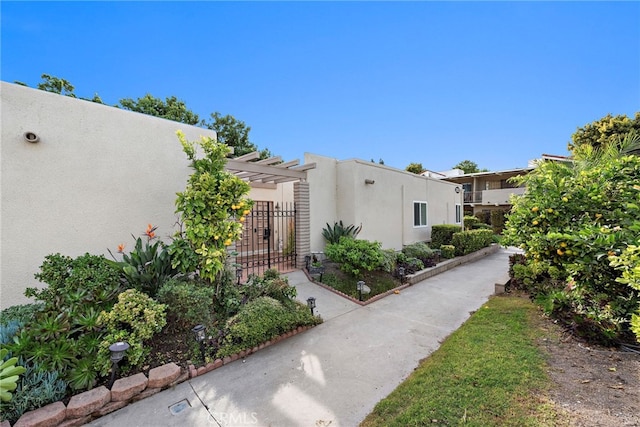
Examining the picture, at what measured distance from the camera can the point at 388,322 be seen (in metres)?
5.39

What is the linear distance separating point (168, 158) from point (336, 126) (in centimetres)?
1005

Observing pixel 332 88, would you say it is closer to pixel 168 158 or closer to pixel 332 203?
pixel 332 203

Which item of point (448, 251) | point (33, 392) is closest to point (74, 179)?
point (33, 392)

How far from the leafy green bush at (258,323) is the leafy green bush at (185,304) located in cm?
51

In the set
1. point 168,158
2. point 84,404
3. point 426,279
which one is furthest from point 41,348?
point 426,279

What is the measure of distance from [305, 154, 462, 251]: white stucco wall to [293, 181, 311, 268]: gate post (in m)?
0.31

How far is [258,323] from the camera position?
4250 mm

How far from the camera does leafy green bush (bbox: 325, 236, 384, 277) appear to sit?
735 centimetres

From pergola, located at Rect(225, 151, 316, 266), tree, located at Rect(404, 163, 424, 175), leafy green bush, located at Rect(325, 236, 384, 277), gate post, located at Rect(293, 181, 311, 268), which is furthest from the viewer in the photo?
tree, located at Rect(404, 163, 424, 175)

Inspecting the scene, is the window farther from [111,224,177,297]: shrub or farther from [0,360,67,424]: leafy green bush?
[0,360,67,424]: leafy green bush

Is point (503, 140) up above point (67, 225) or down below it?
above

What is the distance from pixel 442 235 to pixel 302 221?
8492mm

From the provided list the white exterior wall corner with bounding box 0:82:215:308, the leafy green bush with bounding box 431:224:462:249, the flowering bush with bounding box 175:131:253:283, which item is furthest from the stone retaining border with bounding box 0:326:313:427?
the leafy green bush with bounding box 431:224:462:249

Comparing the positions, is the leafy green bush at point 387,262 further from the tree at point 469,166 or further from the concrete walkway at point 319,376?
the tree at point 469,166
